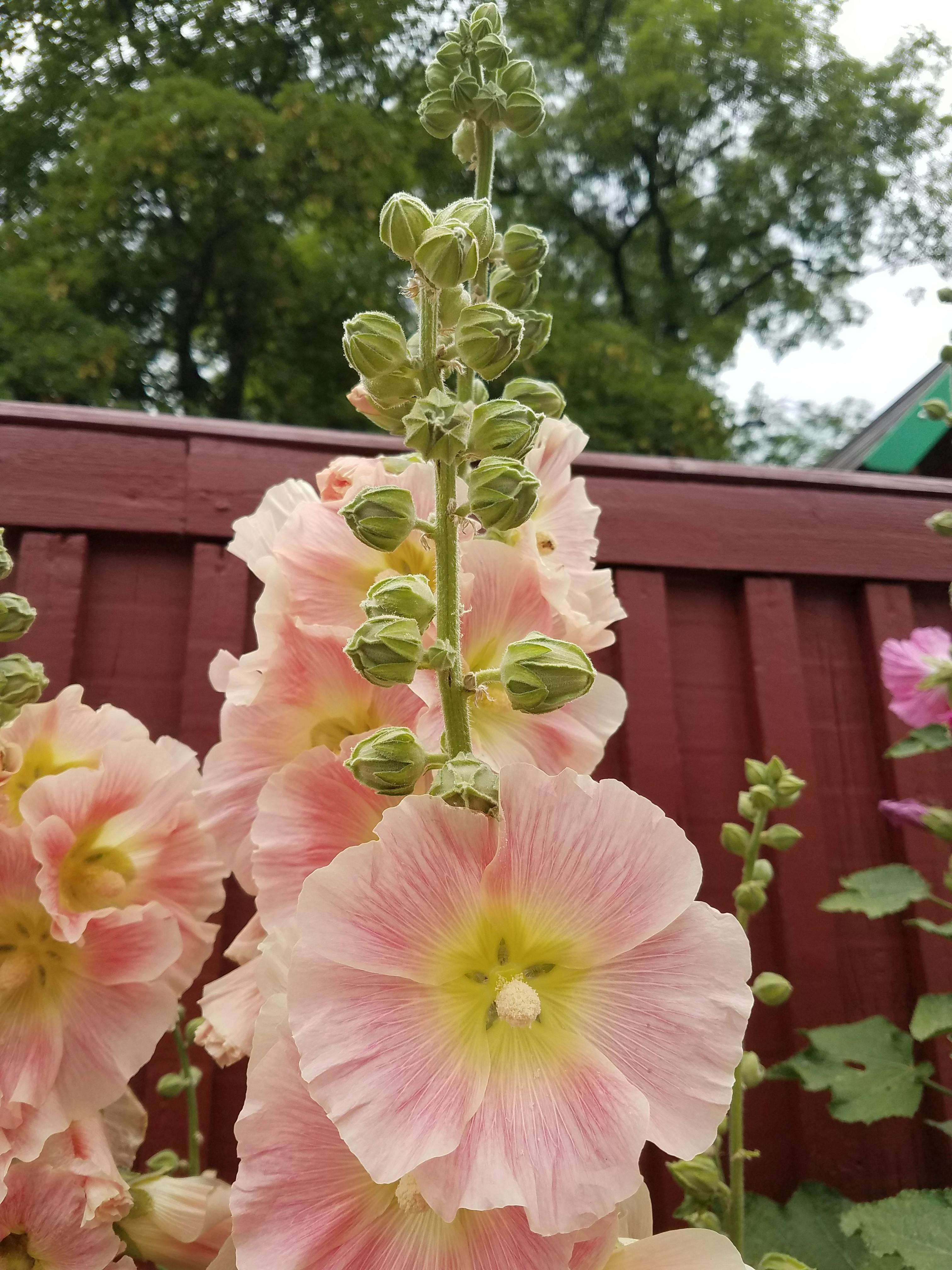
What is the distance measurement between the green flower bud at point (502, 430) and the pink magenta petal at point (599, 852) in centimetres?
14

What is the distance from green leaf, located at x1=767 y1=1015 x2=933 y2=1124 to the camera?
0.95 metres

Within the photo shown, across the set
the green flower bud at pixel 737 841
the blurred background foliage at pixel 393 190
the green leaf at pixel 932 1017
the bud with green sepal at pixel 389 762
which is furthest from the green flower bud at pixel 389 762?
the blurred background foliage at pixel 393 190

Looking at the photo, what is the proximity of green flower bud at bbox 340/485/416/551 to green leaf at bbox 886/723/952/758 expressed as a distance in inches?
30.6

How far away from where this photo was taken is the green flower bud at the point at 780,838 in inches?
29.2

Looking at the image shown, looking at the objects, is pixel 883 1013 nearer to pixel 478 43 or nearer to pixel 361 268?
pixel 478 43

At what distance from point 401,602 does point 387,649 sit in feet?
0.08

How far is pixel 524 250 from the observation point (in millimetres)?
525

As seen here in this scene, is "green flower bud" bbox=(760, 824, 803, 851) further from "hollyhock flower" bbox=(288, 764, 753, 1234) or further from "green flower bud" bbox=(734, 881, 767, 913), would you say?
"hollyhock flower" bbox=(288, 764, 753, 1234)

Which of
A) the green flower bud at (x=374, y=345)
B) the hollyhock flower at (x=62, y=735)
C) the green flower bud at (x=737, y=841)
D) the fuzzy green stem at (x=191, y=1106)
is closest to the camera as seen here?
the green flower bud at (x=374, y=345)

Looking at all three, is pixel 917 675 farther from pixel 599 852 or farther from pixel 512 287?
pixel 599 852

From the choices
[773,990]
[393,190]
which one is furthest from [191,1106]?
[393,190]

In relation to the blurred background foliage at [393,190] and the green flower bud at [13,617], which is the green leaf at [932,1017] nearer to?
the green flower bud at [13,617]

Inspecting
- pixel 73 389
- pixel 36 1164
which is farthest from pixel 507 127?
pixel 73 389

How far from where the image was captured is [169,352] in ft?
20.0
